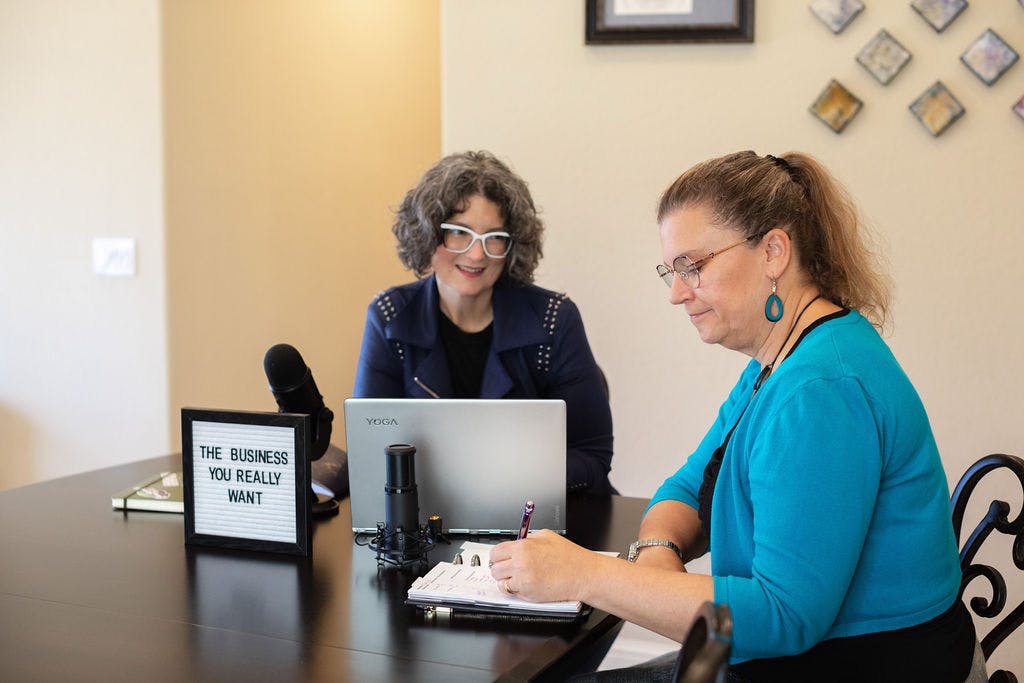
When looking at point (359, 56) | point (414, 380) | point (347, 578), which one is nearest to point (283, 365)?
point (347, 578)

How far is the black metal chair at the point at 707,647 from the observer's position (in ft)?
2.61

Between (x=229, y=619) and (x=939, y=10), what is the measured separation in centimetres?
216

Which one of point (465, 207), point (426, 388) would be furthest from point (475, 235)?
point (426, 388)

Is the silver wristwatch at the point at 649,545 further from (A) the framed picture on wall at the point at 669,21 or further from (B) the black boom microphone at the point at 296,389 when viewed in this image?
(A) the framed picture on wall at the point at 669,21

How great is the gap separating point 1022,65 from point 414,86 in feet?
9.37

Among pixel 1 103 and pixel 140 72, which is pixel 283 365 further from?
pixel 1 103

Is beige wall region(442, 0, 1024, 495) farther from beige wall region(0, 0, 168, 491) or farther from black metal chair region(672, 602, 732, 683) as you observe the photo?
black metal chair region(672, 602, 732, 683)

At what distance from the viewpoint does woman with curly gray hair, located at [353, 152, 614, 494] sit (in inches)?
91.1

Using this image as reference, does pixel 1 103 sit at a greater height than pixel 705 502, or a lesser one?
greater

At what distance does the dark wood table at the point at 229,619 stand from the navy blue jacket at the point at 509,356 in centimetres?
52

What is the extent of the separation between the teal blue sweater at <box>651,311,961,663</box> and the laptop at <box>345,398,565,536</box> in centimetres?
39

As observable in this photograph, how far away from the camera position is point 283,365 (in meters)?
1.76

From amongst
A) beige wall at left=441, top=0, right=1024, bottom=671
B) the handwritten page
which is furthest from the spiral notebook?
beige wall at left=441, top=0, right=1024, bottom=671

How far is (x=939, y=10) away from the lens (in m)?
2.44
